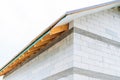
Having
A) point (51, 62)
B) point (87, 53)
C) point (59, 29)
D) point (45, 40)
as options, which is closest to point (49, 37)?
point (45, 40)

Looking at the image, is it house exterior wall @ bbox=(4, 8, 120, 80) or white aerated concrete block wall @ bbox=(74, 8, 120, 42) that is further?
white aerated concrete block wall @ bbox=(74, 8, 120, 42)

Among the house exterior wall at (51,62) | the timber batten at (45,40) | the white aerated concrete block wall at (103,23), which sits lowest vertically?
the house exterior wall at (51,62)

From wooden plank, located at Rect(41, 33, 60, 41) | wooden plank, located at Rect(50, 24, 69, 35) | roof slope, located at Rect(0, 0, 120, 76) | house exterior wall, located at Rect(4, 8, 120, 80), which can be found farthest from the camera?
wooden plank, located at Rect(41, 33, 60, 41)

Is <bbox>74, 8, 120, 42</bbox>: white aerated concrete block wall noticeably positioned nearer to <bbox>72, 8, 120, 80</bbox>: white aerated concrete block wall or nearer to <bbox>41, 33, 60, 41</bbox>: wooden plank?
<bbox>72, 8, 120, 80</bbox>: white aerated concrete block wall

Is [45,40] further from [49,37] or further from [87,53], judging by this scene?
[87,53]

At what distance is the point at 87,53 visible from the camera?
6543mm

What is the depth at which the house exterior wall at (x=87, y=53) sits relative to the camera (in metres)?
6.29

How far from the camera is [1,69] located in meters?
11.4

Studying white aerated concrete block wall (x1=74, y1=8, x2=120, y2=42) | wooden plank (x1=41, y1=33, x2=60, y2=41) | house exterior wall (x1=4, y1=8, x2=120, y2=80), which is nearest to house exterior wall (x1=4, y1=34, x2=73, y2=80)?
house exterior wall (x1=4, y1=8, x2=120, y2=80)

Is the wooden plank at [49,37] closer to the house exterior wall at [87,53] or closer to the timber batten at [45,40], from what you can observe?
the timber batten at [45,40]

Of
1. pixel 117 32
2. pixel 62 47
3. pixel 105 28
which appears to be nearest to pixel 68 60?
pixel 62 47

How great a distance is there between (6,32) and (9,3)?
3.32 metres

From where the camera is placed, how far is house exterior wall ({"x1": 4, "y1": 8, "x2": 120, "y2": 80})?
6289 millimetres

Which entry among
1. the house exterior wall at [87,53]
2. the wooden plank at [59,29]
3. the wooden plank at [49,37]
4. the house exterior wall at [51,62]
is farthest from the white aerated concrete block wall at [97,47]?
the wooden plank at [49,37]
